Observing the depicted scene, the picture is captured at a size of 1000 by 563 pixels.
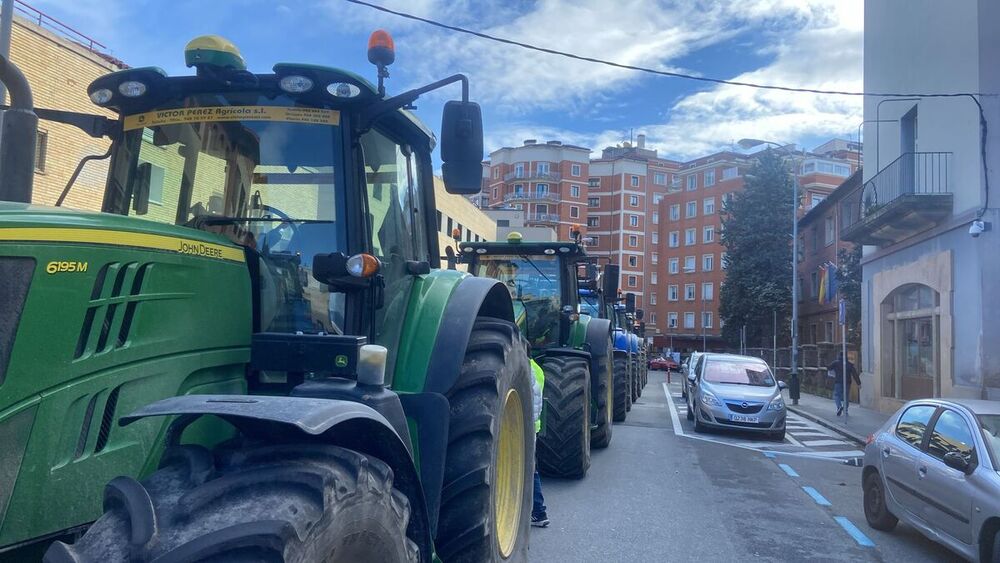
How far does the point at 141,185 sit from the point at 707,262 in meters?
76.4

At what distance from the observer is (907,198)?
56.2 ft

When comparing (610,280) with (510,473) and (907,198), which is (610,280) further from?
(907,198)

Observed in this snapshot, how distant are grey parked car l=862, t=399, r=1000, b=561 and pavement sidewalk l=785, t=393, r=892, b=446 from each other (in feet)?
26.4

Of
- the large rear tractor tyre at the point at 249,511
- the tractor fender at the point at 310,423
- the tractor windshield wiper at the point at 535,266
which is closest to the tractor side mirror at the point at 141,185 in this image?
the tractor fender at the point at 310,423

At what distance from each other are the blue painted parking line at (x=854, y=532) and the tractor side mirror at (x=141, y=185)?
6357 mm

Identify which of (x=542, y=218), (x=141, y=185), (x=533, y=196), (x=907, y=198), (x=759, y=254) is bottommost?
(x=141, y=185)

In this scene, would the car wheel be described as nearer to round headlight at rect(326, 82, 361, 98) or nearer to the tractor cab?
the tractor cab

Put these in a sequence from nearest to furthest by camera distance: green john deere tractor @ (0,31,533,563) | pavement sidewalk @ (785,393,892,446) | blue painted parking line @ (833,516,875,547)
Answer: green john deere tractor @ (0,31,533,563) → blue painted parking line @ (833,516,875,547) → pavement sidewalk @ (785,393,892,446)

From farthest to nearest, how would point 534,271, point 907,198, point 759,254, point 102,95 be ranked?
point 759,254, point 907,198, point 534,271, point 102,95

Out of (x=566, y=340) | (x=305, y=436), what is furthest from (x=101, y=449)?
(x=566, y=340)

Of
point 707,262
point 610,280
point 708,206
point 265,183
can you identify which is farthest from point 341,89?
point 708,206

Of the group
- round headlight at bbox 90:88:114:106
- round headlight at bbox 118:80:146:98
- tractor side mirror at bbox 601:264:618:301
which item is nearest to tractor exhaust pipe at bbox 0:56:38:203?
round headlight at bbox 90:88:114:106

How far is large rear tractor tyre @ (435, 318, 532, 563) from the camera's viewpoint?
3643 mm

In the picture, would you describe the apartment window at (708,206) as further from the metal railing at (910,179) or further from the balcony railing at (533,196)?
the metal railing at (910,179)
